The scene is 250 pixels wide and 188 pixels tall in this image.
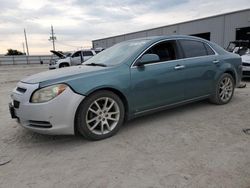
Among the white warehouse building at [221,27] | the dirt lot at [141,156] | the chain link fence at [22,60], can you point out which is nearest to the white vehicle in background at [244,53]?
the dirt lot at [141,156]

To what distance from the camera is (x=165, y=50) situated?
438 cm

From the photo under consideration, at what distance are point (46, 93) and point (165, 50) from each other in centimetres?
227

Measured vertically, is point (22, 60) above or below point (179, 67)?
above

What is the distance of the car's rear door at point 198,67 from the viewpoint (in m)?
4.50

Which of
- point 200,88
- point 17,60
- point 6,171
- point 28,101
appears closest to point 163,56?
point 200,88

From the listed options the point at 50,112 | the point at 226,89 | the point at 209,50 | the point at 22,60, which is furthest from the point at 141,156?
the point at 22,60

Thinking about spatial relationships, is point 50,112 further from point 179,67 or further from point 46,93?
point 179,67

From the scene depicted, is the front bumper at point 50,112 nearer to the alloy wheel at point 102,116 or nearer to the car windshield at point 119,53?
the alloy wheel at point 102,116

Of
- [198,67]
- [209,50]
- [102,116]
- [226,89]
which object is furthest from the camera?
[226,89]

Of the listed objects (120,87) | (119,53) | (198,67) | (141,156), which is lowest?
(141,156)

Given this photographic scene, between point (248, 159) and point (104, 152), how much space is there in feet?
5.71

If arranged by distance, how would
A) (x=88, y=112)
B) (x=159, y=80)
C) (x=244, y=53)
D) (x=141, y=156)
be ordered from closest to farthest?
(x=141, y=156) < (x=88, y=112) < (x=159, y=80) < (x=244, y=53)

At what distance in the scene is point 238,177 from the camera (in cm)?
245

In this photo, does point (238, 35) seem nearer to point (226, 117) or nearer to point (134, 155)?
point (226, 117)
